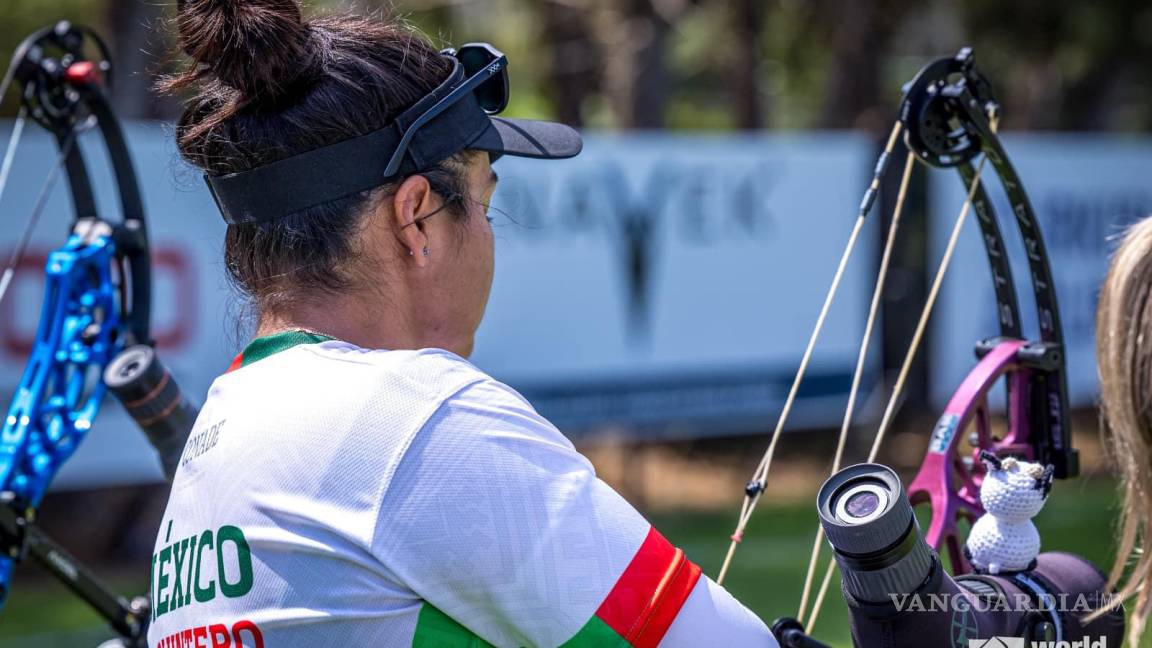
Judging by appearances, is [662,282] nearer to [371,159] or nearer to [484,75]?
[484,75]

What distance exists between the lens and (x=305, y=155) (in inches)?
59.1

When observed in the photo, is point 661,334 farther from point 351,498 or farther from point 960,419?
point 351,498

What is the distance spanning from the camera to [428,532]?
130 centimetres

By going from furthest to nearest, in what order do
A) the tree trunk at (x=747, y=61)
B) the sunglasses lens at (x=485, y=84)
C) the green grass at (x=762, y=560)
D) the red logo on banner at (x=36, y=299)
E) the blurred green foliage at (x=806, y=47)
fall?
1. the tree trunk at (x=747, y=61)
2. the blurred green foliage at (x=806, y=47)
3. the green grass at (x=762, y=560)
4. the red logo on banner at (x=36, y=299)
5. the sunglasses lens at (x=485, y=84)

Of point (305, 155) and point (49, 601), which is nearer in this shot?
point (305, 155)

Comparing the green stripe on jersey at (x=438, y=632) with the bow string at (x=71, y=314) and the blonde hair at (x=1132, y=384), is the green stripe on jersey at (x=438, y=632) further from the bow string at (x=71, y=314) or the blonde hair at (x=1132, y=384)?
the bow string at (x=71, y=314)

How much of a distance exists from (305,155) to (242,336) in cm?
45

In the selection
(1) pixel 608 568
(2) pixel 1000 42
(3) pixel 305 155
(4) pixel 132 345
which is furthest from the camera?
(2) pixel 1000 42

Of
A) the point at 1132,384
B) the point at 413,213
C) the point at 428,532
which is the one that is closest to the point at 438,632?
the point at 428,532

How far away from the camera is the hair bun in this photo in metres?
1.50

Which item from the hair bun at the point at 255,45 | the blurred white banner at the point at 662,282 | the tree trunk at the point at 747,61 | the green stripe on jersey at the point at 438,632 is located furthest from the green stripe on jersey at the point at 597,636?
the tree trunk at the point at 747,61

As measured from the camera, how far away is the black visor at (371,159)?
4.91 feet

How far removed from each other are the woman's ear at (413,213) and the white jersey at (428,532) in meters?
0.16

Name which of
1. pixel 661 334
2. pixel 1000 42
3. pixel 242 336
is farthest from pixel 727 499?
pixel 242 336
